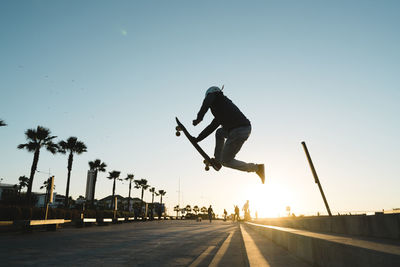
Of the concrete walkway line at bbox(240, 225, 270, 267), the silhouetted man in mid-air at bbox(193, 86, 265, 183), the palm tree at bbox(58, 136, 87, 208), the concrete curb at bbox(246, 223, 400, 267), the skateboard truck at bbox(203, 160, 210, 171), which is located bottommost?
the concrete walkway line at bbox(240, 225, 270, 267)

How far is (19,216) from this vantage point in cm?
1920

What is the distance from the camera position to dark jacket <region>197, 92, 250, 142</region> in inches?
190

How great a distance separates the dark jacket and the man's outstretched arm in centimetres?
30

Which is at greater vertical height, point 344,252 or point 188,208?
point 188,208

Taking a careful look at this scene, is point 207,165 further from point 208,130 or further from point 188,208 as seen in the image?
point 188,208

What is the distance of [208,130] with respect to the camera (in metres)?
5.41

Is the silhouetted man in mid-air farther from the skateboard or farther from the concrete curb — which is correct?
the concrete curb

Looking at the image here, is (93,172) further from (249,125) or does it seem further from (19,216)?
(249,125)

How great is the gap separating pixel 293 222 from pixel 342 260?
6.55 m

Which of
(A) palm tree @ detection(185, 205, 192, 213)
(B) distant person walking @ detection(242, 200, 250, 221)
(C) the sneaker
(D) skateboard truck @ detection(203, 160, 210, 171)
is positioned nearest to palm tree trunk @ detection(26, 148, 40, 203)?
(B) distant person walking @ detection(242, 200, 250, 221)

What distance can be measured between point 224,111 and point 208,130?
2.28 ft

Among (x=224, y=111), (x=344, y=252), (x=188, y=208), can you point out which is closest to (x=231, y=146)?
(x=224, y=111)

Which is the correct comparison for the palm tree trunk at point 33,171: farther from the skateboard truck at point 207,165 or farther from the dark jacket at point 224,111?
A: the dark jacket at point 224,111

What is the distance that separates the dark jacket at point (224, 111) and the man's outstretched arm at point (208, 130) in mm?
296
